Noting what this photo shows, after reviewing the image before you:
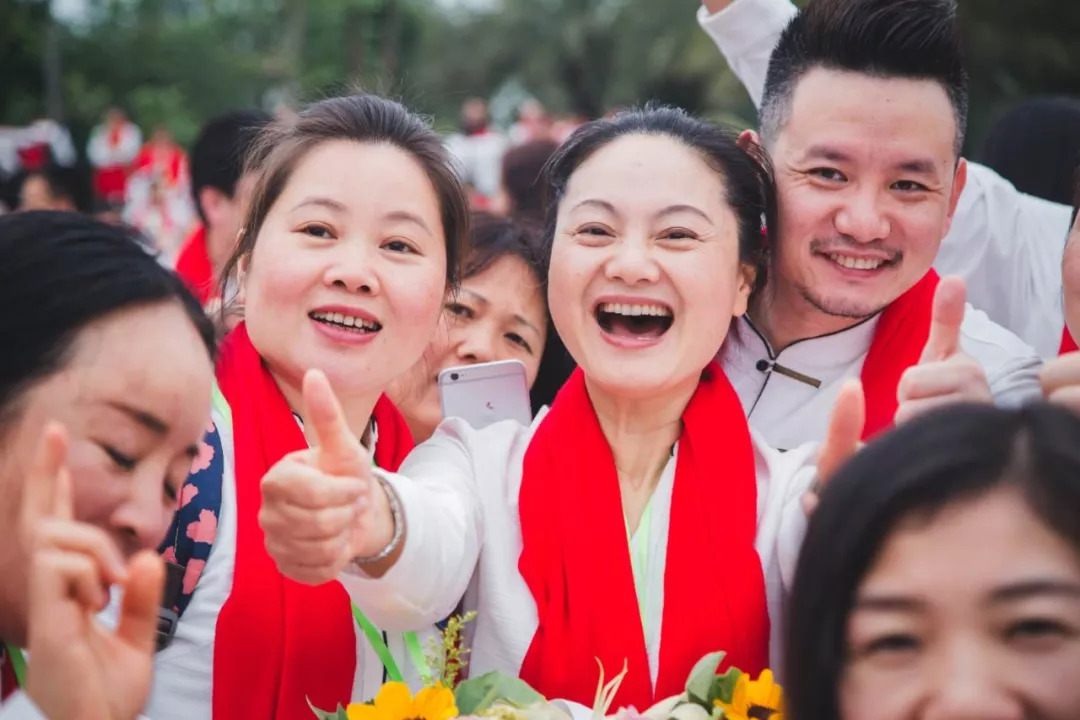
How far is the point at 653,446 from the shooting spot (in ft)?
8.95

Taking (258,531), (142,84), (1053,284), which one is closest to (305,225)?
(258,531)

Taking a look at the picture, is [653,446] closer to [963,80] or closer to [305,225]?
[305,225]

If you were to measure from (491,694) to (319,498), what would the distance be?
0.46 metres

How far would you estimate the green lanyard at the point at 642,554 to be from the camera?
251 cm

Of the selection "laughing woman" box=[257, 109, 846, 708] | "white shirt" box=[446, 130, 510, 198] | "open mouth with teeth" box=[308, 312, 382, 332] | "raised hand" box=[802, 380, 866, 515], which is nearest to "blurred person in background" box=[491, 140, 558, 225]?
"laughing woman" box=[257, 109, 846, 708]

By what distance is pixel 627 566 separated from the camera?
98.0 inches

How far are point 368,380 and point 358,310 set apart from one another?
0.15m

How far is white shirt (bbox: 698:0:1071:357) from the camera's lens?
408 cm

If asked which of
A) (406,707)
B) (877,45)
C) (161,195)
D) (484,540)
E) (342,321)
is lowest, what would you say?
(406,707)

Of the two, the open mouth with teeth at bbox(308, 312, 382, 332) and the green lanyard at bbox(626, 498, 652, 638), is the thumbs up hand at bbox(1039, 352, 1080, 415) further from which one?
the open mouth with teeth at bbox(308, 312, 382, 332)

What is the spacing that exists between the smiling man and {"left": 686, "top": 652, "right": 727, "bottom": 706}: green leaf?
98cm

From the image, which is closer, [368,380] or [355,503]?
[355,503]

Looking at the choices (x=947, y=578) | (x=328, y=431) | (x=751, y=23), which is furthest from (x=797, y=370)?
(x=947, y=578)

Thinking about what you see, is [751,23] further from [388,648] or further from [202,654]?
[202,654]
